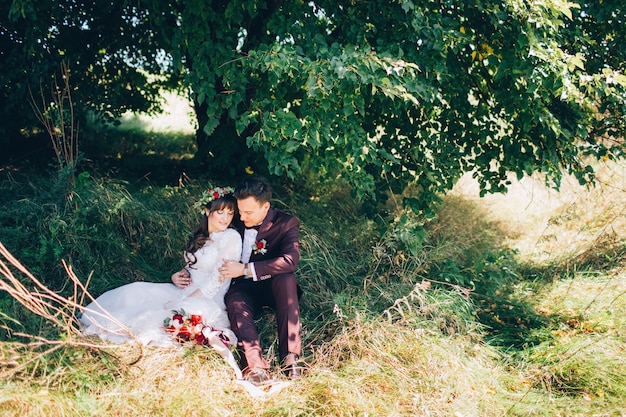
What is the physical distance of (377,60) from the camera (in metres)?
3.80

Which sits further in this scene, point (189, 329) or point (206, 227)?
point (206, 227)

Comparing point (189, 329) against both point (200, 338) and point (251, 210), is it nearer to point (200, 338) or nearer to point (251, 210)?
point (200, 338)

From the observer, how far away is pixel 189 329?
3.66m

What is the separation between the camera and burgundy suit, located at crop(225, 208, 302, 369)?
373 centimetres

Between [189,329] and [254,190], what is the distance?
1.05m

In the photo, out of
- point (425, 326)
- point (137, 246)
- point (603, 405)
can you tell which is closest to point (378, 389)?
point (425, 326)

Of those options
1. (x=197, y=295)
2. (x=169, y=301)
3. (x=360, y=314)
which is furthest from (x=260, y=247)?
(x=360, y=314)

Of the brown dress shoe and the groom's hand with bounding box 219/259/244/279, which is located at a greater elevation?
the groom's hand with bounding box 219/259/244/279

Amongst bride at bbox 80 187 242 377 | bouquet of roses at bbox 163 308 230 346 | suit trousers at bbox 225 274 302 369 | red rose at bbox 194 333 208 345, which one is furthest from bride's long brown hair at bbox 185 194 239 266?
red rose at bbox 194 333 208 345

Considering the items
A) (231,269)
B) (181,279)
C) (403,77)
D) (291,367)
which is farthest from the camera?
(181,279)

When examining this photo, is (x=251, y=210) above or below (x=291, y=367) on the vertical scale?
above

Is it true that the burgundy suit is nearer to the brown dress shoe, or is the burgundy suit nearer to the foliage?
the brown dress shoe

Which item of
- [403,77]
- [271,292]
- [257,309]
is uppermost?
[403,77]

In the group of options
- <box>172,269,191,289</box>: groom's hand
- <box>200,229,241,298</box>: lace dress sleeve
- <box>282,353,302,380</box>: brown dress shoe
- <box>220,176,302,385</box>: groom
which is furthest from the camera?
<box>172,269,191,289</box>: groom's hand
